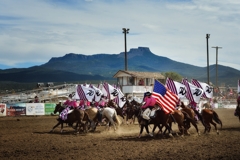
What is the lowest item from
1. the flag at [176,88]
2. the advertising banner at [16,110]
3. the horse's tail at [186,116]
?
the advertising banner at [16,110]

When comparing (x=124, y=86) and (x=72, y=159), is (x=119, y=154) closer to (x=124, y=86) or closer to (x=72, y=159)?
(x=72, y=159)

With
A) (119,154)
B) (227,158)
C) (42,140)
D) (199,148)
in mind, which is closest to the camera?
(227,158)

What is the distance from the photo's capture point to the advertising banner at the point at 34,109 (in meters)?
40.2

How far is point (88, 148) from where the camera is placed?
1560 centimetres

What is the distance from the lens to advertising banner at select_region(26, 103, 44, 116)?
1583 inches

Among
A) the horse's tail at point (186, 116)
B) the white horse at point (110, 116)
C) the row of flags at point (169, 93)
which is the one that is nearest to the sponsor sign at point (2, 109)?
the row of flags at point (169, 93)

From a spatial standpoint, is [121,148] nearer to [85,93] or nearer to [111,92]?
[85,93]

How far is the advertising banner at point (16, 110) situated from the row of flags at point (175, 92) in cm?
2139

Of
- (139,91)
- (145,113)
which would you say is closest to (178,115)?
(145,113)

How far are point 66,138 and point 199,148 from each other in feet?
24.7

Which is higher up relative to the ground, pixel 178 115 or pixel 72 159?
pixel 178 115

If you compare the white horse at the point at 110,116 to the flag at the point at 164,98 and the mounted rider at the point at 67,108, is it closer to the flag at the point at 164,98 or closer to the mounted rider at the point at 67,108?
the mounted rider at the point at 67,108

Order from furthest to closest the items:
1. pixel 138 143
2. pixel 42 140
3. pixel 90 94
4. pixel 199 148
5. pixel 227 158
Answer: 1. pixel 90 94
2. pixel 42 140
3. pixel 138 143
4. pixel 199 148
5. pixel 227 158

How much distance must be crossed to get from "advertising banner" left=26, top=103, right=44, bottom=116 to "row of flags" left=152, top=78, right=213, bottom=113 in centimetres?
2090
